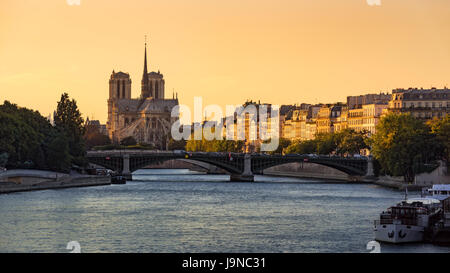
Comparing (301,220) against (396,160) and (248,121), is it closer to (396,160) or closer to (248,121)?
(396,160)

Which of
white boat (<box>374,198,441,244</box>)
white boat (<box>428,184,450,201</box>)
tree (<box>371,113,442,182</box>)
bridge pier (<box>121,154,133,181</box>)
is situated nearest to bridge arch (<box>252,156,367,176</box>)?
tree (<box>371,113,442,182</box>)

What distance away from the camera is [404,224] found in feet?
137

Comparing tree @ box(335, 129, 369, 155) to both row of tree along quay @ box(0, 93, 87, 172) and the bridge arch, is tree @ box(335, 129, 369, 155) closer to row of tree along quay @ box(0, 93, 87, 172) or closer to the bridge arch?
the bridge arch

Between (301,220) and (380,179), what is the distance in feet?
137

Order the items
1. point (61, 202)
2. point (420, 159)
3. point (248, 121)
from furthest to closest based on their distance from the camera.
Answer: point (248, 121) < point (420, 159) < point (61, 202)

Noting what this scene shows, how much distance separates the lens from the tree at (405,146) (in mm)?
81688

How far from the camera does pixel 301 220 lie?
2018 inches

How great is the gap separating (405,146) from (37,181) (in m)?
27.9

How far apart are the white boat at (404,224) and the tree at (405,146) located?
37.5 metres

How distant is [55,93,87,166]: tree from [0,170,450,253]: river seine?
684 inches
